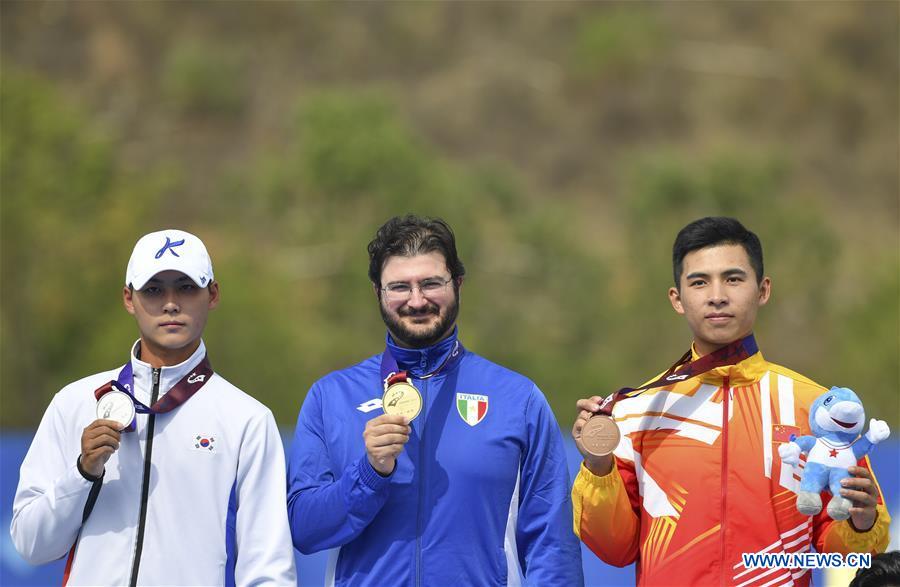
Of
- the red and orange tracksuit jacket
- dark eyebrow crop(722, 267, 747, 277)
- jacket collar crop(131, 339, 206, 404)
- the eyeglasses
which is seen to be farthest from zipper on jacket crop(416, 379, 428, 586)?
dark eyebrow crop(722, 267, 747, 277)

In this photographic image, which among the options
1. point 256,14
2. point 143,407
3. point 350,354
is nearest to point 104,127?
point 256,14

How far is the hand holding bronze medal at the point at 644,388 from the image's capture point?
355 centimetres

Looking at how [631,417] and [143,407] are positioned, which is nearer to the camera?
[143,407]

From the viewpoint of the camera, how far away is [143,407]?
11.8 ft

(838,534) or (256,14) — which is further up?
(256,14)

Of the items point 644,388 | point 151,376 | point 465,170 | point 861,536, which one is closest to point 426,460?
point 644,388

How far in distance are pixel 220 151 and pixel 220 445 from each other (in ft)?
153

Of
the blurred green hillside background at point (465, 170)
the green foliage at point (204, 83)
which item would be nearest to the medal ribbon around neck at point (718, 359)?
the blurred green hillside background at point (465, 170)

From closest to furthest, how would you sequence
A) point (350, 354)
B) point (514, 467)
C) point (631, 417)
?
point (514, 467) < point (631, 417) < point (350, 354)

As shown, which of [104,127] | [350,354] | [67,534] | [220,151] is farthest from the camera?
[220,151]

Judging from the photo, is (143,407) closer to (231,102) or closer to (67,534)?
(67,534)

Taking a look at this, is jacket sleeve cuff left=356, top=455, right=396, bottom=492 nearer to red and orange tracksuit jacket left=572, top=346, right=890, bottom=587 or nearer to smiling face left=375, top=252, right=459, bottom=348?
smiling face left=375, top=252, right=459, bottom=348

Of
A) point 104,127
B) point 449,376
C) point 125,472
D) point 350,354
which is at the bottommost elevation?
point 125,472

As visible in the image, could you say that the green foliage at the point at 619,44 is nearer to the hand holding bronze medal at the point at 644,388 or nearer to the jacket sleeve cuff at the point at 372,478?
the hand holding bronze medal at the point at 644,388
